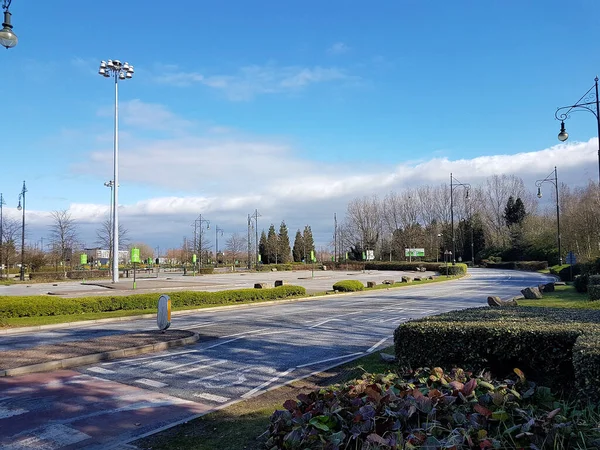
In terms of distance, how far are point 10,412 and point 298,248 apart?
11046 cm

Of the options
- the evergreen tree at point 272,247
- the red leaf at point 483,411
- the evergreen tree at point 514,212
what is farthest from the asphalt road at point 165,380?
the evergreen tree at point 272,247

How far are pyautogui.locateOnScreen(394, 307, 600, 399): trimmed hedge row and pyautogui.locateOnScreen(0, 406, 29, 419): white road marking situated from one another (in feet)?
17.3

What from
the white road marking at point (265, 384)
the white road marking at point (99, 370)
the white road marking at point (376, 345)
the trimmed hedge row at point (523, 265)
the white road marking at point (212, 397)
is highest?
the white road marking at point (99, 370)

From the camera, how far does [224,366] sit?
30.0 ft

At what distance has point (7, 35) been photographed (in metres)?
8.15

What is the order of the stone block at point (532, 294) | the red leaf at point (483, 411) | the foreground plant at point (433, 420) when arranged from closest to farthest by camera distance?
the foreground plant at point (433, 420), the red leaf at point (483, 411), the stone block at point (532, 294)

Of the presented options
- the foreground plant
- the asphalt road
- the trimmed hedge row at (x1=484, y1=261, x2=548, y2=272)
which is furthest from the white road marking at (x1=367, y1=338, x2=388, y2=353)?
the trimmed hedge row at (x1=484, y1=261, x2=548, y2=272)

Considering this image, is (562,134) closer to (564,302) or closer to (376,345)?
(564,302)

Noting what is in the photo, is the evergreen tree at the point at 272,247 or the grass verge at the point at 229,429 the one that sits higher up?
the evergreen tree at the point at 272,247

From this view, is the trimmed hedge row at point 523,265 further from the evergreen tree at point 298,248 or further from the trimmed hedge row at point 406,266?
the evergreen tree at point 298,248

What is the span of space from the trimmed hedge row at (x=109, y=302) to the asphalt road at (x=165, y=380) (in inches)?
158

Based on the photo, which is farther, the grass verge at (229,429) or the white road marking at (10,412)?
the white road marking at (10,412)

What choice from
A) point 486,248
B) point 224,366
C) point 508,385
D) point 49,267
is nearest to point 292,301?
point 224,366

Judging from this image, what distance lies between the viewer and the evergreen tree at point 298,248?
117 m
